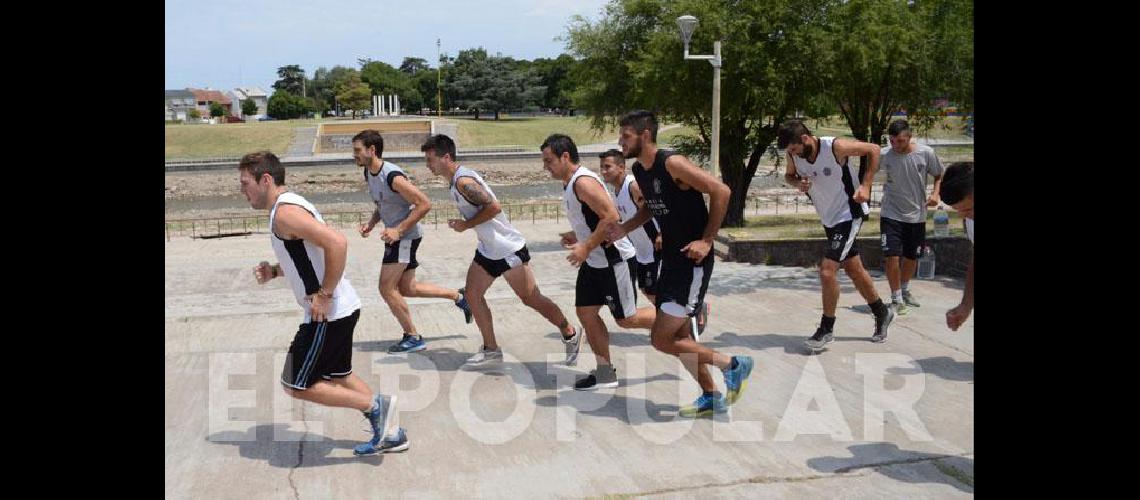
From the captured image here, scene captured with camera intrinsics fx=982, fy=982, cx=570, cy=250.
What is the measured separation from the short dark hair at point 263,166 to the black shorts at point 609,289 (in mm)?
2357

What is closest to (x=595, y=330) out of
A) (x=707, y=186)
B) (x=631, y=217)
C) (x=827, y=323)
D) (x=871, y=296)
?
(x=631, y=217)

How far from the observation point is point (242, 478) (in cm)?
521

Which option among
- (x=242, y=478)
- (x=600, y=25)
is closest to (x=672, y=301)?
(x=242, y=478)

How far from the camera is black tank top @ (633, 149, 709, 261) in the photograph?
5.96 m

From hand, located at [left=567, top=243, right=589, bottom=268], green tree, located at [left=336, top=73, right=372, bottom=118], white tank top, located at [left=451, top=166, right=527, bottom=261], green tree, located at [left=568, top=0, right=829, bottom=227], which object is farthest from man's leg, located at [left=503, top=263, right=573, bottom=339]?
green tree, located at [left=336, top=73, right=372, bottom=118]

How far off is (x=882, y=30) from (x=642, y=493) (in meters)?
16.0

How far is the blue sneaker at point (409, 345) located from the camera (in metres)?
8.19

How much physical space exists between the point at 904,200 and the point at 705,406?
158 inches

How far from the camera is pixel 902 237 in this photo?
9.17m

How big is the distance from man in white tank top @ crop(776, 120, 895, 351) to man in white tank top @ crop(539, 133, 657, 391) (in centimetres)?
166

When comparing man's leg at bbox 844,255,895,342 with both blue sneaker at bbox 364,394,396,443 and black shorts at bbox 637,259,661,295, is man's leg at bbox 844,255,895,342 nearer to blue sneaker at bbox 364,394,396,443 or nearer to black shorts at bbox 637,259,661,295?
black shorts at bbox 637,259,661,295

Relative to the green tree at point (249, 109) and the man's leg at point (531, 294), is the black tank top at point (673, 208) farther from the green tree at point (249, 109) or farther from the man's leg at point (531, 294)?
the green tree at point (249, 109)

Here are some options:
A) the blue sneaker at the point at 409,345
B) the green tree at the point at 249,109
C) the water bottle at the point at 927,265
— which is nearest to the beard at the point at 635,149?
the blue sneaker at the point at 409,345

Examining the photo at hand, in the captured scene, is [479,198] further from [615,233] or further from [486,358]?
[615,233]
